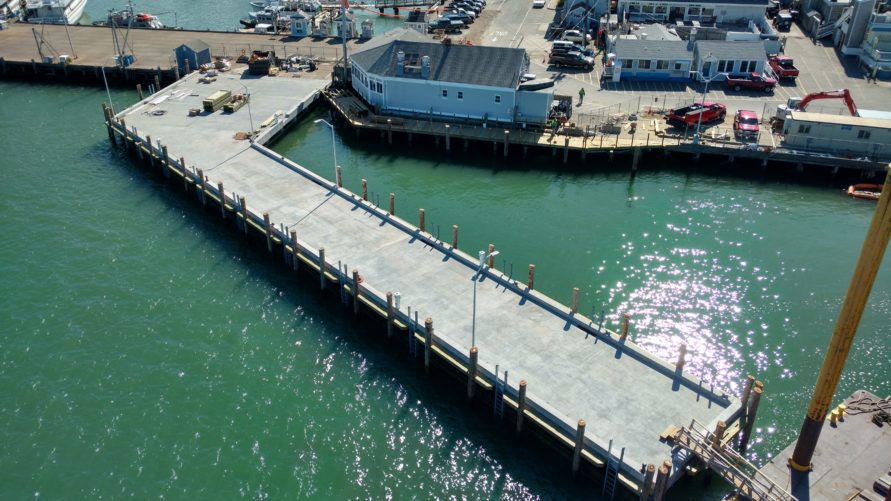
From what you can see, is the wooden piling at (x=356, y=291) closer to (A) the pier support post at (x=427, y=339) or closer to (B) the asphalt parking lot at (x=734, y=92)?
(A) the pier support post at (x=427, y=339)

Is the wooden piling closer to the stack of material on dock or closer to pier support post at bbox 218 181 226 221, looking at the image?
pier support post at bbox 218 181 226 221

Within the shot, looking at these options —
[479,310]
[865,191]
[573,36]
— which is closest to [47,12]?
[573,36]

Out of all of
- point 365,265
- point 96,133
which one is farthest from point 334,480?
point 96,133

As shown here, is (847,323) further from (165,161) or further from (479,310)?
(165,161)

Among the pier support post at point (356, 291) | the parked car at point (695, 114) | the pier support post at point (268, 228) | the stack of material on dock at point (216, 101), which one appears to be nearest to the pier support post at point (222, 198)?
the pier support post at point (268, 228)

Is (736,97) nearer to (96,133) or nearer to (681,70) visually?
(681,70)

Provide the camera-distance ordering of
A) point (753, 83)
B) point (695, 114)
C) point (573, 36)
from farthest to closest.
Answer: point (573, 36), point (753, 83), point (695, 114)

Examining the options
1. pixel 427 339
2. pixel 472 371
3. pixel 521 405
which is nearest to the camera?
pixel 521 405
